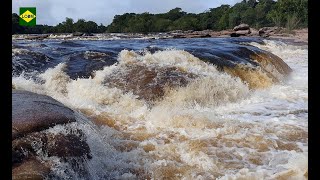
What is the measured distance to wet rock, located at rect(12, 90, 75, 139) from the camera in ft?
10.6

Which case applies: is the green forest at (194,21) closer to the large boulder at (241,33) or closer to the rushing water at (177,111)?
the large boulder at (241,33)

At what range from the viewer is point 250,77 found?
9.23m

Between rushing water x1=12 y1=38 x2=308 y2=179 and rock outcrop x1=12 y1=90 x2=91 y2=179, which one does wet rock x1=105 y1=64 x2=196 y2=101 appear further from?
rock outcrop x1=12 y1=90 x2=91 y2=179

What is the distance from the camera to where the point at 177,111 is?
6.34m

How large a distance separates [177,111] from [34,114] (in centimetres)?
321

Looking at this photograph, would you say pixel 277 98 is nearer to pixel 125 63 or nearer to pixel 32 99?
pixel 125 63

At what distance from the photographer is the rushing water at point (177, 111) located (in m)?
3.93

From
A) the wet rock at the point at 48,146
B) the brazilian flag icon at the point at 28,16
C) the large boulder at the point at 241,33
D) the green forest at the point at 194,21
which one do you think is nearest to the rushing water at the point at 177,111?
the wet rock at the point at 48,146

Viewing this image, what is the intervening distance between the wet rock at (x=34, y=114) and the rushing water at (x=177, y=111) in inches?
5.8

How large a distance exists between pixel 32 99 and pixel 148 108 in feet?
8.86

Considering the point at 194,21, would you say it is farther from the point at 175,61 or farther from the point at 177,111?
the point at 177,111

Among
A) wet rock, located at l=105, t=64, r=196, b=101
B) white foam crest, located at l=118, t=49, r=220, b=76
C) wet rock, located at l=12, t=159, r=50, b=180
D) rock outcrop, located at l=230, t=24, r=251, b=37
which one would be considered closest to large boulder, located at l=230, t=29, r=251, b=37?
rock outcrop, located at l=230, t=24, r=251, b=37

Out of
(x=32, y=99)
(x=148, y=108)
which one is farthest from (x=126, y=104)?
(x=32, y=99)

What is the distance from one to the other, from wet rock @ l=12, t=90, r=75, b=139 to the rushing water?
15cm
